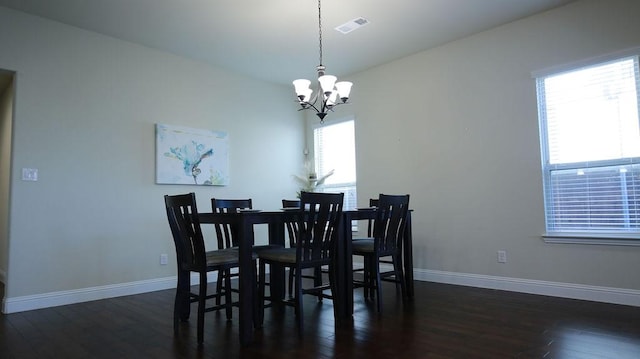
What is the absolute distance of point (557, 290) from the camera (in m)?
3.67

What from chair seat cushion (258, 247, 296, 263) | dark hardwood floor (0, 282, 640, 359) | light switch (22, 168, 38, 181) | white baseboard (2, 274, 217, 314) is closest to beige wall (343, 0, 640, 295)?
dark hardwood floor (0, 282, 640, 359)

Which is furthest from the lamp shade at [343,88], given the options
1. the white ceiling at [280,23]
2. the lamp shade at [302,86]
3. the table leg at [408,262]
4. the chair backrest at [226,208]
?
the chair backrest at [226,208]

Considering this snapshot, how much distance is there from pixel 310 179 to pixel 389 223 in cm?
252

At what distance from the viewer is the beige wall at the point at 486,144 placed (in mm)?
3553

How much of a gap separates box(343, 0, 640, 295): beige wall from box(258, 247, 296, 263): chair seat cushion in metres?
2.24

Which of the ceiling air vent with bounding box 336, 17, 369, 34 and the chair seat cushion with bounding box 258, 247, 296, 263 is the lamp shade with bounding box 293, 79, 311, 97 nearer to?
the ceiling air vent with bounding box 336, 17, 369, 34

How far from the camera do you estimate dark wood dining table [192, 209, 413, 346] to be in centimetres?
254

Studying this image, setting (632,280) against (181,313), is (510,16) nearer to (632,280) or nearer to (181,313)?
(632,280)

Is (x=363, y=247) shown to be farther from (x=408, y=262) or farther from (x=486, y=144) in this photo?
(x=486, y=144)

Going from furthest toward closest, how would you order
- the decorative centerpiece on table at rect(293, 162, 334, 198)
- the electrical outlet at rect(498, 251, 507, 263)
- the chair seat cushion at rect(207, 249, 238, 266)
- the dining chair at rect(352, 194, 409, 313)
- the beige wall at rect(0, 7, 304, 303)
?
1. the decorative centerpiece on table at rect(293, 162, 334, 198)
2. the electrical outlet at rect(498, 251, 507, 263)
3. the beige wall at rect(0, 7, 304, 303)
4. the dining chair at rect(352, 194, 409, 313)
5. the chair seat cushion at rect(207, 249, 238, 266)

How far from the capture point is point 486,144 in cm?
423

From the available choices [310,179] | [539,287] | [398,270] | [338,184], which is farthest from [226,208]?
[539,287]

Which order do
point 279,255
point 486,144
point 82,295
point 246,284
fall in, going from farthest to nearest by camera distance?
point 486,144
point 82,295
point 279,255
point 246,284

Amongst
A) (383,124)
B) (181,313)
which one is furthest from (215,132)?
(181,313)
